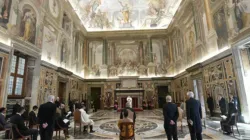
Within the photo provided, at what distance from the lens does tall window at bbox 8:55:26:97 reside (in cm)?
800

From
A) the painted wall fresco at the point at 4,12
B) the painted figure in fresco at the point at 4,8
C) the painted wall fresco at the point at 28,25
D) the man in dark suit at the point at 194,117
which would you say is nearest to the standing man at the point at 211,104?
the man in dark suit at the point at 194,117

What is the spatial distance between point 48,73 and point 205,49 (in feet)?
40.0

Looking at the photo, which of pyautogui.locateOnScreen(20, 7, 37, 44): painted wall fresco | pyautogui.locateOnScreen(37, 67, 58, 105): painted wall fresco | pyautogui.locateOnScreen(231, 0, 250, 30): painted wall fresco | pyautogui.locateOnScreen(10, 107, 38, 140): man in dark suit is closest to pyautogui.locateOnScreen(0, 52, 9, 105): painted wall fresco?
pyautogui.locateOnScreen(20, 7, 37, 44): painted wall fresco

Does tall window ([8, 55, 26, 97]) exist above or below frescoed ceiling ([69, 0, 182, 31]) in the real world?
below

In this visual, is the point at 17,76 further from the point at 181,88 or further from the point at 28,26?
the point at 181,88

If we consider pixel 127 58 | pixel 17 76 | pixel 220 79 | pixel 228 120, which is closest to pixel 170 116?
pixel 228 120

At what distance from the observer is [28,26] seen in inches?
339

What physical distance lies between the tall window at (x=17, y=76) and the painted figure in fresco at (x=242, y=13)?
41.6 ft

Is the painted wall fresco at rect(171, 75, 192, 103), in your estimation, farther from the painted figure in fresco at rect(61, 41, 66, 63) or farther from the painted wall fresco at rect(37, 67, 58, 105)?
the painted figure in fresco at rect(61, 41, 66, 63)

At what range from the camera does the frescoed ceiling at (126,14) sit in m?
17.8

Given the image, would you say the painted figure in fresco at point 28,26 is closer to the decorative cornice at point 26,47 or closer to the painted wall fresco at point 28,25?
the painted wall fresco at point 28,25

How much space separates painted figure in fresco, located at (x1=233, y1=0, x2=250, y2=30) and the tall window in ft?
41.6

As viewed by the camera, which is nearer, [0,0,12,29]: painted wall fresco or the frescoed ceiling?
[0,0,12,29]: painted wall fresco

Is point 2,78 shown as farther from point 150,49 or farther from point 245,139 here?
point 150,49
